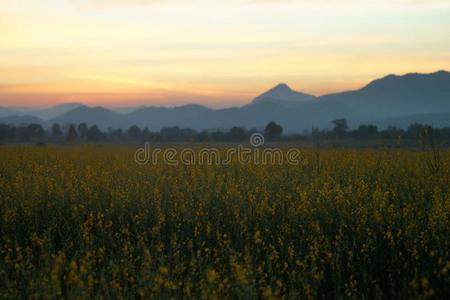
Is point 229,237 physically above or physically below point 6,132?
below

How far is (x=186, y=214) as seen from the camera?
7.39m

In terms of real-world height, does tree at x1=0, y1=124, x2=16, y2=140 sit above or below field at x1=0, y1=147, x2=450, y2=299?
above

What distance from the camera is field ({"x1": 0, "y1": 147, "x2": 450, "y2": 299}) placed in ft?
16.3

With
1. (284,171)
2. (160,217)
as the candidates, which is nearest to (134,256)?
(160,217)

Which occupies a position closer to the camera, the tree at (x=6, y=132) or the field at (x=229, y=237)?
the field at (x=229, y=237)

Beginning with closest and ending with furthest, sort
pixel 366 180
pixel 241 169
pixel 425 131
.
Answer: pixel 425 131 → pixel 366 180 → pixel 241 169

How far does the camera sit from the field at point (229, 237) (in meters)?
4.98

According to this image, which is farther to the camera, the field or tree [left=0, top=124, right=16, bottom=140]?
tree [left=0, top=124, right=16, bottom=140]

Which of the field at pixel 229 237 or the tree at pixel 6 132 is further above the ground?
the tree at pixel 6 132

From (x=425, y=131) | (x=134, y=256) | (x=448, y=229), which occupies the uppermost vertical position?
(x=425, y=131)

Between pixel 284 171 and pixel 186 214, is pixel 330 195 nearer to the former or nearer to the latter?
pixel 186 214

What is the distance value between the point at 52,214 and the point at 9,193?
128 centimetres

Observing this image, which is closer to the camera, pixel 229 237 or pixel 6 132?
pixel 229 237

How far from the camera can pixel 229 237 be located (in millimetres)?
6500
